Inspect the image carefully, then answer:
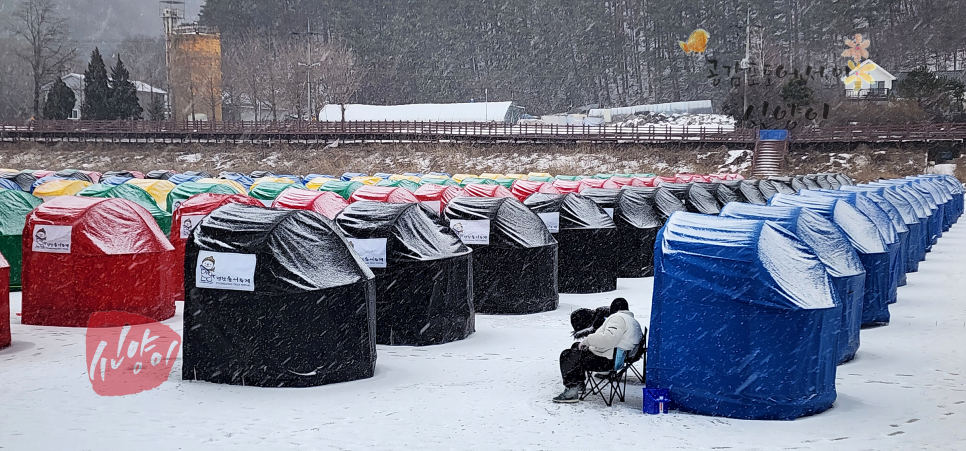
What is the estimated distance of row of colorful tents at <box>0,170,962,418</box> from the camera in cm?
812

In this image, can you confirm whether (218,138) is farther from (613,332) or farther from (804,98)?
(613,332)

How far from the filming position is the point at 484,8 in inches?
4685

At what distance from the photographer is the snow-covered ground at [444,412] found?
7.43 meters

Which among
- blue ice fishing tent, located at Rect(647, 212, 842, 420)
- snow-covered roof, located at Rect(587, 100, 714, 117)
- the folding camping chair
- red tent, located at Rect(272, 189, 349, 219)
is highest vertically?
snow-covered roof, located at Rect(587, 100, 714, 117)

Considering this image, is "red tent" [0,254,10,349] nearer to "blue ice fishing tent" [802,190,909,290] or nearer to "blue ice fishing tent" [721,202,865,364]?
"blue ice fishing tent" [721,202,865,364]

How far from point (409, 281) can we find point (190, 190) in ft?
39.7

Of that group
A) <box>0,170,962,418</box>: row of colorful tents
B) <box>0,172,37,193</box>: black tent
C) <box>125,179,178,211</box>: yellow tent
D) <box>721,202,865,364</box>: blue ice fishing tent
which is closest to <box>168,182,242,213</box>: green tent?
<box>125,179,178,211</box>: yellow tent

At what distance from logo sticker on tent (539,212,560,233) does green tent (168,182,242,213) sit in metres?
8.98

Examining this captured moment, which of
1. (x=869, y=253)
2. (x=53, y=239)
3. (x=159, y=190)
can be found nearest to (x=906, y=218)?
(x=869, y=253)

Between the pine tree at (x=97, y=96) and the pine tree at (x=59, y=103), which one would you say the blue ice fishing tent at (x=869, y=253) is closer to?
the pine tree at (x=97, y=96)

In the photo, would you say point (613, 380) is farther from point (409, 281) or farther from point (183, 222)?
point (183, 222)

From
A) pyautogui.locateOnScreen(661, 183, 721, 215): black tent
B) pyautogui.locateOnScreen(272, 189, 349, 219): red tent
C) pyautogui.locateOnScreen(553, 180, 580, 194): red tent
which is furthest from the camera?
pyautogui.locateOnScreen(553, 180, 580, 194): red tent

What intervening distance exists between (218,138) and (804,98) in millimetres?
41227

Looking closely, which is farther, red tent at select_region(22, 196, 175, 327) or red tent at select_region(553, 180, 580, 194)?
red tent at select_region(553, 180, 580, 194)
